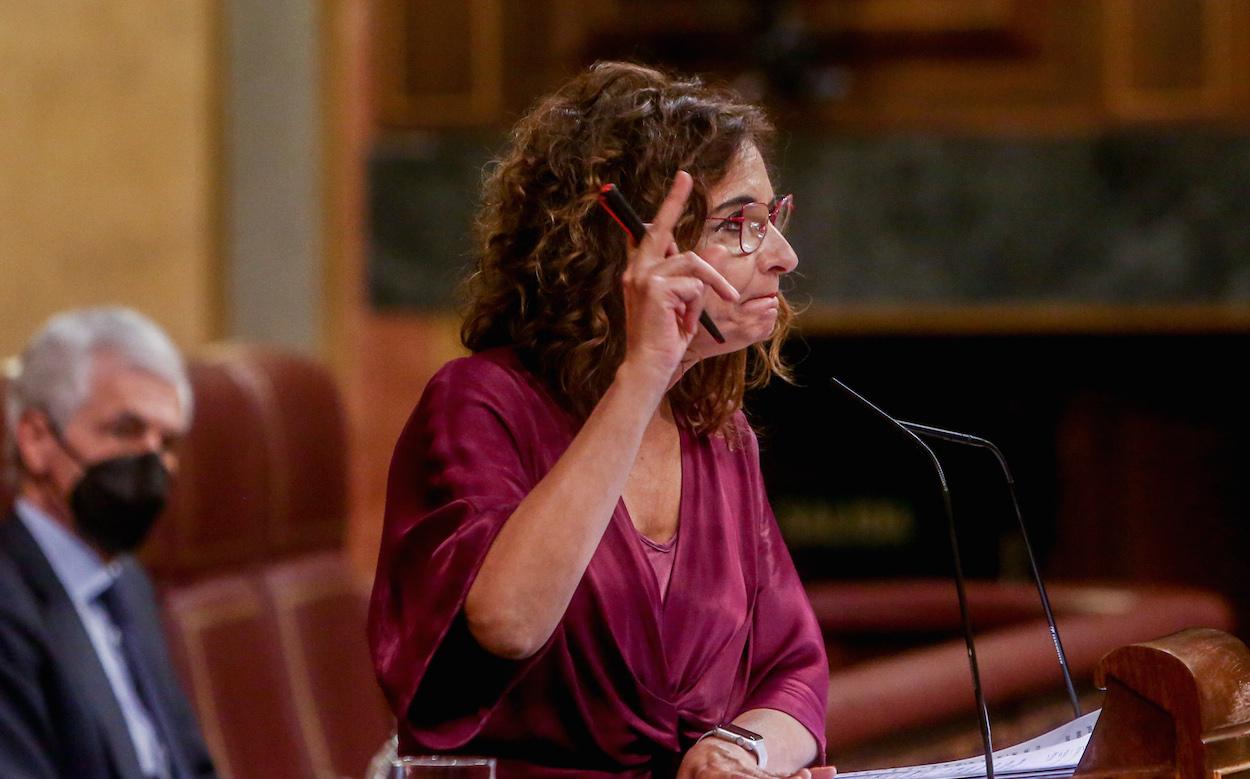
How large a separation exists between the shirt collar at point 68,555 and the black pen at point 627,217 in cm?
163

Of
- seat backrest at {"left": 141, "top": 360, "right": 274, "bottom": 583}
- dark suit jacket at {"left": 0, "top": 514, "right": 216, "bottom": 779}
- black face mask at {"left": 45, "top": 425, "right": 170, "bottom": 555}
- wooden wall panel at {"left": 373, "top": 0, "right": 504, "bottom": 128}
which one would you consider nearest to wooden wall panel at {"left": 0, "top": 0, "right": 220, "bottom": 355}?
wooden wall panel at {"left": 373, "top": 0, "right": 504, "bottom": 128}

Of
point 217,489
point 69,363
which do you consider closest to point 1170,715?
point 69,363

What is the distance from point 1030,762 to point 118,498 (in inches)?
68.8

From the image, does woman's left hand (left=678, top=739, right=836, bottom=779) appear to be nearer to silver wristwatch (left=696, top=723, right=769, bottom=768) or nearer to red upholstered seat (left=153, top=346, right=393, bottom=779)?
silver wristwatch (left=696, top=723, right=769, bottom=768)

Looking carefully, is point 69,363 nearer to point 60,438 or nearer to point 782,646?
point 60,438

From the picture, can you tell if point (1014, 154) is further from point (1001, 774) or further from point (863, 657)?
point (1001, 774)

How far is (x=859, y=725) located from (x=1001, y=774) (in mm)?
1082

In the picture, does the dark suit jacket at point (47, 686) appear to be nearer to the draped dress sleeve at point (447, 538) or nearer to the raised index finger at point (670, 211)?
the draped dress sleeve at point (447, 538)

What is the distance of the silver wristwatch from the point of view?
1.37 m

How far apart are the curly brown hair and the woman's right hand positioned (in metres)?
0.08

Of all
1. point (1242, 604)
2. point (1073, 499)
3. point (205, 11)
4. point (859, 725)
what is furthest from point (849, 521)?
point (859, 725)

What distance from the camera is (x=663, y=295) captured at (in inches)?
50.1

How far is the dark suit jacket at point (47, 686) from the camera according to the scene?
8.09 ft

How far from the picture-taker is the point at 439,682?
132 centimetres
